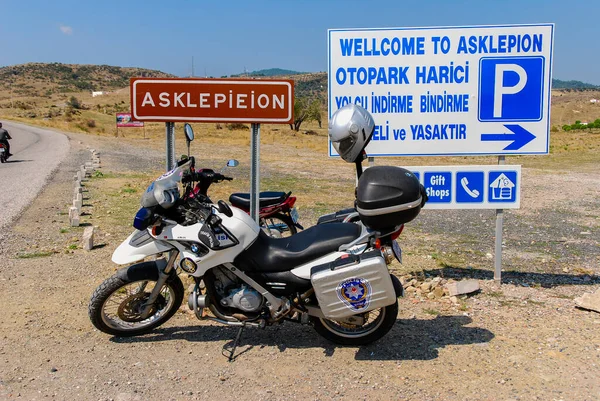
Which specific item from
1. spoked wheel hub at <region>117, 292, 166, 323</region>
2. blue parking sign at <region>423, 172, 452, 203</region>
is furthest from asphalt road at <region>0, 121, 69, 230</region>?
blue parking sign at <region>423, 172, 452, 203</region>

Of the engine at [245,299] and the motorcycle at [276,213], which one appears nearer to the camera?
the engine at [245,299]

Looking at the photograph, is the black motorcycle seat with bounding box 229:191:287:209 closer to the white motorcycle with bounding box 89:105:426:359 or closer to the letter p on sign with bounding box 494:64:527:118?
the white motorcycle with bounding box 89:105:426:359

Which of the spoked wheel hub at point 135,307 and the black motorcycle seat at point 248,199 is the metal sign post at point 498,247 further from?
the spoked wheel hub at point 135,307

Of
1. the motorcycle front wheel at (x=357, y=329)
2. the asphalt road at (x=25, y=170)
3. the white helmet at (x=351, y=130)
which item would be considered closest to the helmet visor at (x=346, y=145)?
the white helmet at (x=351, y=130)

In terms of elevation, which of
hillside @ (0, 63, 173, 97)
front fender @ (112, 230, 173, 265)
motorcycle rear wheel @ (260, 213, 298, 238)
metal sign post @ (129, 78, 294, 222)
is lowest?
motorcycle rear wheel @ (260, 213, 298, 238)

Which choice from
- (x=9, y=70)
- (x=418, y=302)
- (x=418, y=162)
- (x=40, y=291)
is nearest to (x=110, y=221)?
(x=40, y=291)

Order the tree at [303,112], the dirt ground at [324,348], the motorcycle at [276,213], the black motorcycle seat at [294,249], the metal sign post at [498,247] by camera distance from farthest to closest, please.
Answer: the tree at [303,112] → the motorcycle at [276,213] → the metal sign post at [498,247] → the black motorcycle seat at [294,249] → the dirt ground at [324,348]

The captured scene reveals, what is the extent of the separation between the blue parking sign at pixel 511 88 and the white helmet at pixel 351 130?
1.88 metres

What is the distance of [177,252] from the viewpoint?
A: 420 cm

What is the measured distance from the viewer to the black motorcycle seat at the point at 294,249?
402 centimetres

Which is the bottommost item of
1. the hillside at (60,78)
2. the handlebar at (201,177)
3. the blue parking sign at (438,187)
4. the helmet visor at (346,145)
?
the blue parking sign at (438,187)

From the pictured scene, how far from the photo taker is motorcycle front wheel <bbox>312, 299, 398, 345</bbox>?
4.24 metres

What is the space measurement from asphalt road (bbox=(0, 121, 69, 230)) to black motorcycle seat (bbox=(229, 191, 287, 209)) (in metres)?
3.87

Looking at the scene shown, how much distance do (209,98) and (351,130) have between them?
159 centimetres
